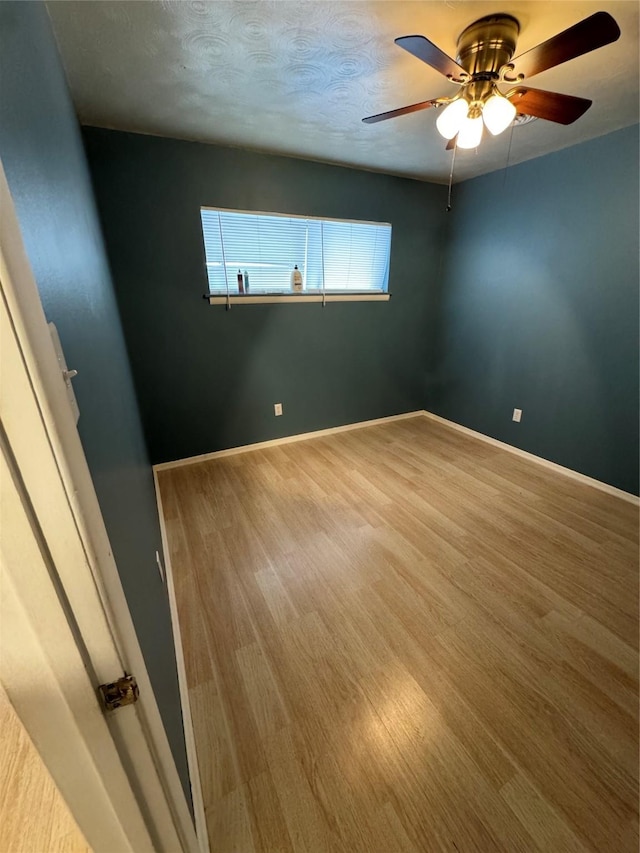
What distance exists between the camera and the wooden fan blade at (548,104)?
1331 mm

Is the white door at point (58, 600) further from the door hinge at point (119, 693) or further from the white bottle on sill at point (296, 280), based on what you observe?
the white bottle on sill at point (296, 280)

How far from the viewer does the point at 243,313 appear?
2785mm

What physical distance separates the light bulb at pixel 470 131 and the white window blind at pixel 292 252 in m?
1.56

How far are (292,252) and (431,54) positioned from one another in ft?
5.86

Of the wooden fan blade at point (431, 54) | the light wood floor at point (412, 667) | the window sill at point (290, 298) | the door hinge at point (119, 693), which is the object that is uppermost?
Answer: the wooden fan blade at point (431, 54)

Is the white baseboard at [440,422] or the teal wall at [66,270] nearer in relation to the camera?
the teal wall at [66,270]

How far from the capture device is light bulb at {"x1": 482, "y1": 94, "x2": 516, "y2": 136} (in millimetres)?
1272

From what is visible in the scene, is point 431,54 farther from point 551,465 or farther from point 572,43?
point 551,465

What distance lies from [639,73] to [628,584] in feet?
8.18

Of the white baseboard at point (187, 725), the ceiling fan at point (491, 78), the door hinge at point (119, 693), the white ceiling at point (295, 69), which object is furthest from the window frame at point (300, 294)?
the door hinge at point (119, 693)

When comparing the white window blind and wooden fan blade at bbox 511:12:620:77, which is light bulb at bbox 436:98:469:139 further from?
the white window blind

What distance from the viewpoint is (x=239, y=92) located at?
1.68 meters

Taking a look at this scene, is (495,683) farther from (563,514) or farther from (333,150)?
(333,150)

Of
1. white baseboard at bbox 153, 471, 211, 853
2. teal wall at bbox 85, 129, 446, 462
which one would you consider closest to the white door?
white baseboard at bbox 153, 471, 211, 853
